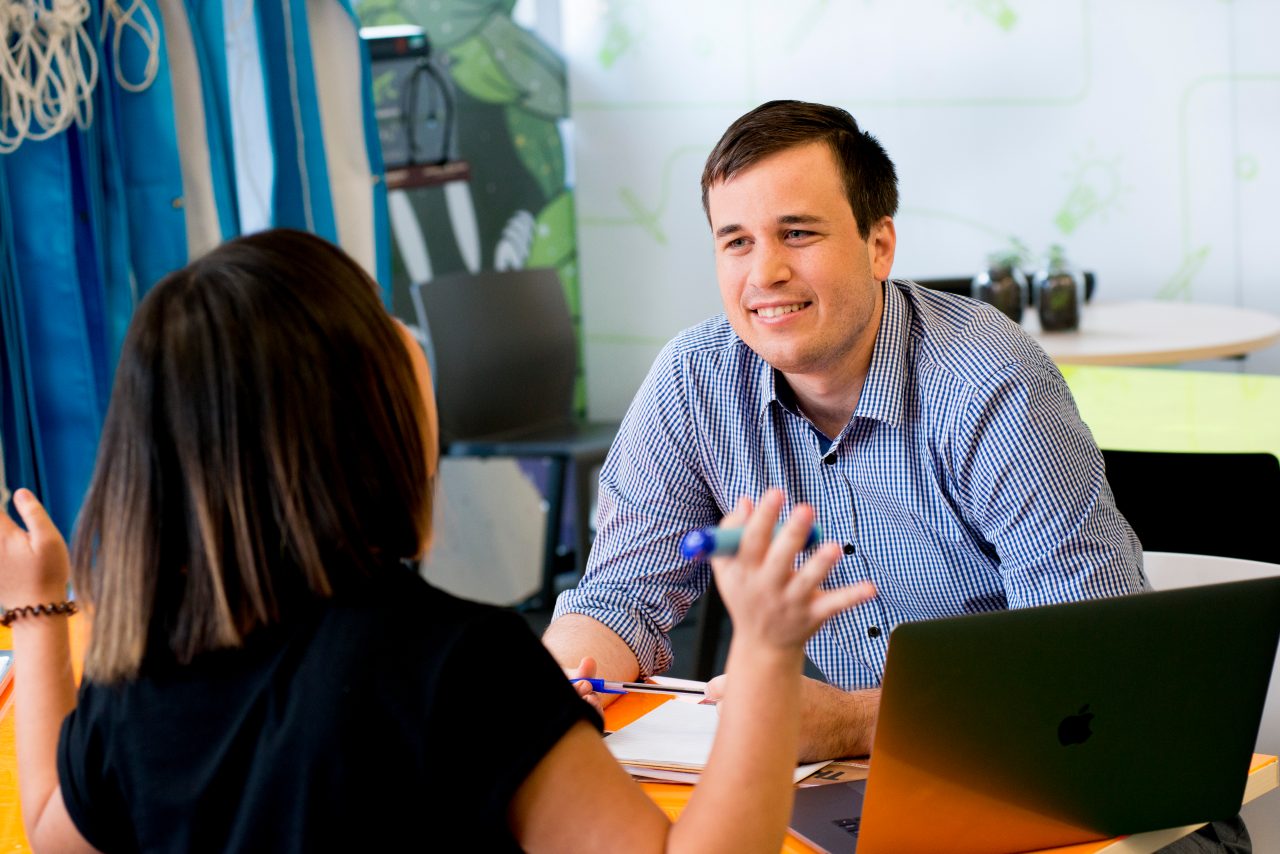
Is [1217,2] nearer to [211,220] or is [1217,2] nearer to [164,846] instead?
[211,220]

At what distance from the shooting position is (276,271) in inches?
36.6

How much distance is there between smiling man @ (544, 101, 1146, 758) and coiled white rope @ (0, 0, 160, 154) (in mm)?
1424

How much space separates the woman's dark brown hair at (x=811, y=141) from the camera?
1.76 meters

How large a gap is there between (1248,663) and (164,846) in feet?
2.82

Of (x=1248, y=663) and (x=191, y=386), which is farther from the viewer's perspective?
(x=1248, y=663)

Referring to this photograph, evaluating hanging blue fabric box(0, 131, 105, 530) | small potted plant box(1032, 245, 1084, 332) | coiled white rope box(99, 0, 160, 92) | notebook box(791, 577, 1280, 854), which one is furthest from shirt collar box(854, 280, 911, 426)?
small potted plant box(1032, 245, 1084, 332)

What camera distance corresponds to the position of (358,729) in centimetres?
90

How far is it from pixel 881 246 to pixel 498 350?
238 cm

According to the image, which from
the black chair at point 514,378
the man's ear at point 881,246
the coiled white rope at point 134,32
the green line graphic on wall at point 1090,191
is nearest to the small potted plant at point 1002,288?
the green line graphic on wall at point 1090,191

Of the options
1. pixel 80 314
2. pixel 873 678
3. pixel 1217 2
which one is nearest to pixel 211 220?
pixel 80 314

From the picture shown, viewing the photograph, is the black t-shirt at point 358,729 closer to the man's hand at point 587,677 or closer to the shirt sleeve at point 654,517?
the man's hand at point 587,677

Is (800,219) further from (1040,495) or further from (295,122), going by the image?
(295,122)

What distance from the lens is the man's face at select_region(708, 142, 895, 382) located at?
1.75 meters

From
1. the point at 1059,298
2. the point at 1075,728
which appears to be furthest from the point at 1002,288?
the point at 1075,728
